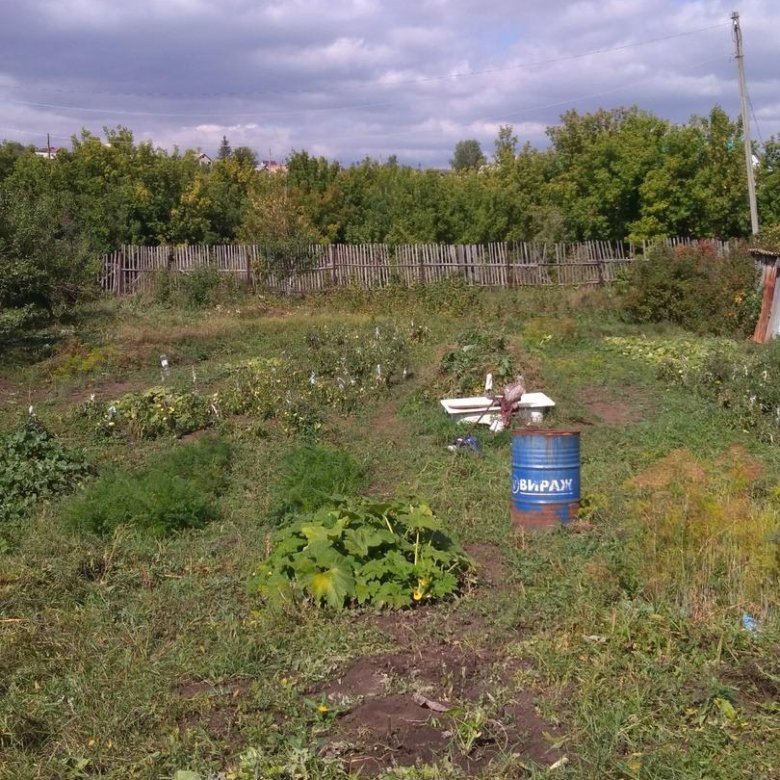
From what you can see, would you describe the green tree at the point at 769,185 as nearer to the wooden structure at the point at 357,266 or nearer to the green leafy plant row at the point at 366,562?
the wooden structure at the point at 357,266

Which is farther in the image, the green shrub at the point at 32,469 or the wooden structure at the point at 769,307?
the wooden structure at the point at 769,307

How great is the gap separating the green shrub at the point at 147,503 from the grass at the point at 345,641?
0.11m

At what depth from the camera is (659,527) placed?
5.22 meters

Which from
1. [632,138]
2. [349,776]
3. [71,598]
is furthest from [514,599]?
[632,138]

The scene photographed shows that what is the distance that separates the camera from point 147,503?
22.0 ft

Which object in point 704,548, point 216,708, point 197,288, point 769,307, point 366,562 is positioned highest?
point 197,288

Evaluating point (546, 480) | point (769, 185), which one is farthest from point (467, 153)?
point (546, 480)

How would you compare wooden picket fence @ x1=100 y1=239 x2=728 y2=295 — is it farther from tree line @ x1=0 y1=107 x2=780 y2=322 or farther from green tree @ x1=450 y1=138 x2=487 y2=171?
green tree @ x1=450 y1=138 x2=487 y2=171

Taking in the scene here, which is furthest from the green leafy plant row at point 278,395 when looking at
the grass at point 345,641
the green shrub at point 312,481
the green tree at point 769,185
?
the green tree at point 769,185

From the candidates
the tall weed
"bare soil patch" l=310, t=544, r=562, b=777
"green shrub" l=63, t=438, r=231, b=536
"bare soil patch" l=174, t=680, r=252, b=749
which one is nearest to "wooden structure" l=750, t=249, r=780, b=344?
the tall weed

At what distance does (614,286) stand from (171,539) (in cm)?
1550

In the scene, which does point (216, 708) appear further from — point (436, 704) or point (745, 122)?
point (745, 122)

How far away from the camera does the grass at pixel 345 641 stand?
365cm

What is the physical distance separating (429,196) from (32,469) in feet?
64.8
